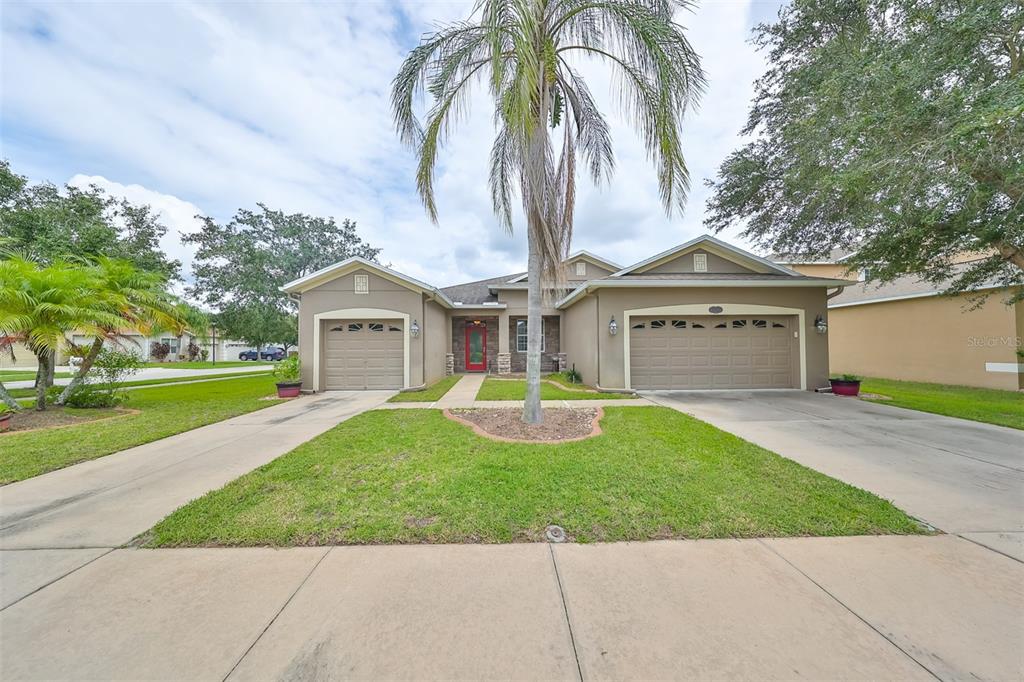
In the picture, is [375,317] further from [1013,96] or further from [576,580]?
[1013,96]

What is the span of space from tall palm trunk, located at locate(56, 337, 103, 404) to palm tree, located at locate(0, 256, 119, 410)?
1.76 ft

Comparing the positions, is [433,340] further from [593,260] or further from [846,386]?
[846,386]

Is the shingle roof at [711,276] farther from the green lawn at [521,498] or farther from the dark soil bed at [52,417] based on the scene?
the dark soil bed at [52,417]

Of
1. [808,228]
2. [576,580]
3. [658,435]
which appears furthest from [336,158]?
[808,228]

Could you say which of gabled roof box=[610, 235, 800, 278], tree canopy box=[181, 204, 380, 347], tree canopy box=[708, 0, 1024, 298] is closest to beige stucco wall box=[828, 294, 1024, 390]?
tree canopy box=[708, 0, 1024, 298]

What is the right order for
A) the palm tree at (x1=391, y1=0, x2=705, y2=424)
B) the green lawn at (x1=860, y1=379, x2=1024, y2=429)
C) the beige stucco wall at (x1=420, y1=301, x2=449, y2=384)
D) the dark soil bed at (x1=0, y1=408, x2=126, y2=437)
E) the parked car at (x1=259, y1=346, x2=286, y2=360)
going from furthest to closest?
the parked car at (x1=259, y1=346, x2=286, y2=360)
the beige stucco wall at (x1=420, y1=301, x2=449, y2=384)
the green lawn at (x1=860, y1=379, x2=1024, y2=429)
the dark soil bed at (x1=0, y1=408, x2=126, y2=437)
the palm tree at (x1=391, y1=0, x2=705, y2=424)

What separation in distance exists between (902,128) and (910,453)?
564 centimetres

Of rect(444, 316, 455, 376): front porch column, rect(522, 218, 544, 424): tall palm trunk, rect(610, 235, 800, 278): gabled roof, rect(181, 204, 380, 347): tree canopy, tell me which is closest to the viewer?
rect(522, 218, 544, 424): tall palm trunk

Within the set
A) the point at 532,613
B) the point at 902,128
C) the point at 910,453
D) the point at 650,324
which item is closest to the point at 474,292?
the point at 650,324

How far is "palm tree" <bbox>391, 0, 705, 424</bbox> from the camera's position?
4926 millimetres

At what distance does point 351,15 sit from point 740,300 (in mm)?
11719

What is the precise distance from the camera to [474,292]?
56.9 ft

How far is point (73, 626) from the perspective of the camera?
204cm

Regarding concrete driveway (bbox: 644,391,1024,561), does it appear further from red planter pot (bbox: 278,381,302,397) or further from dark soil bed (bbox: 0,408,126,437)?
dark soil bed (bbox: 0,408,126,437)
